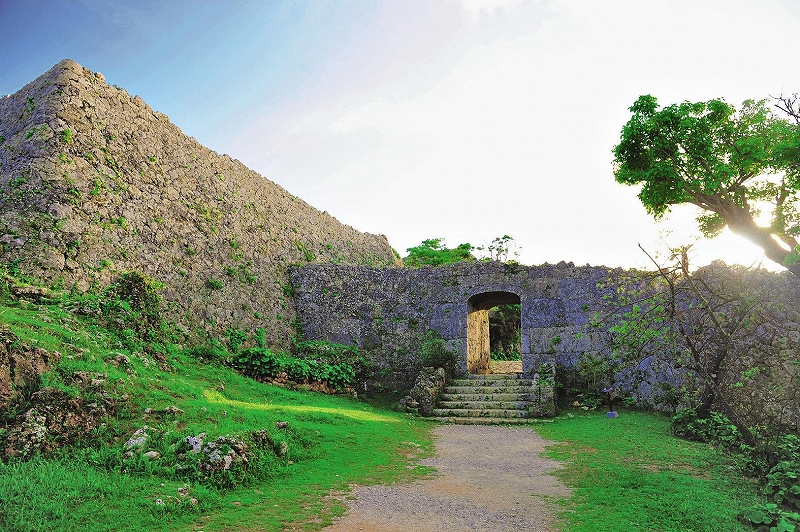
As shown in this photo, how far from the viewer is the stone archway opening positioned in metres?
15.9

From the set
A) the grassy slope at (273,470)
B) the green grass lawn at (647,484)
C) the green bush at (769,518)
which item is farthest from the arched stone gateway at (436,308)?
the green bush at (769,518)

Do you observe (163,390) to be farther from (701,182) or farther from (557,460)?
(701,182)

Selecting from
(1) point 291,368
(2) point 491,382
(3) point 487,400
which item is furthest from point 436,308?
(1) point 291,368

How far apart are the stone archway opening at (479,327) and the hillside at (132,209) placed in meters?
5.98

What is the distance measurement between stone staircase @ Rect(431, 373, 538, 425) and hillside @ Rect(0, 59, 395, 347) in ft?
18.3

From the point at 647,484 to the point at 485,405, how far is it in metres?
6.86

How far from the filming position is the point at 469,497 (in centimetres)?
581

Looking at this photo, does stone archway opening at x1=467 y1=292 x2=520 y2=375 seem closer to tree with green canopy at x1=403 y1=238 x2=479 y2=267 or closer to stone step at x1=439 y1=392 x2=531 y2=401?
stone step at x1=439 y1=392 x2=531 y2=401

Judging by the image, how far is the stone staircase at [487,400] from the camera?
11859 mm

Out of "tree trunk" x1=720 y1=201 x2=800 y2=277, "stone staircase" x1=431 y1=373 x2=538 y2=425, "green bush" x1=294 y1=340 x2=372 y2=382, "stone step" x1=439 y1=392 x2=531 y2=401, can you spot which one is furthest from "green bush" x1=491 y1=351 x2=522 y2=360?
"tree trunk" x1=720 y1=201 x2=800 y2=277

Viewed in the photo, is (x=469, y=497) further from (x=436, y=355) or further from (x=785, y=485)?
(x=436, y=355)

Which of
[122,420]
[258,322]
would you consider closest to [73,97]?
[258,322]

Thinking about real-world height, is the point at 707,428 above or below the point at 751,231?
below

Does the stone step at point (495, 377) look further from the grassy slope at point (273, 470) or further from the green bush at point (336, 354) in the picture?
the grassy slope at point (273, 470)
